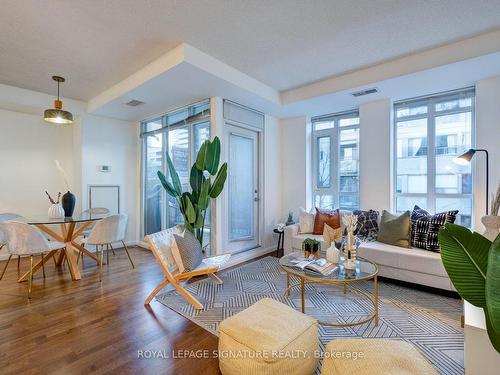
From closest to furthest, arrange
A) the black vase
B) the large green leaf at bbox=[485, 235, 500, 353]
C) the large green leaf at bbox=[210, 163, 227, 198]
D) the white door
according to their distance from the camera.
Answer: the large green leaf at bbox=[485, 235, 500, 353] → the large green leaf at bbox=[210, 163, 227, 198] → the black vase → the white door

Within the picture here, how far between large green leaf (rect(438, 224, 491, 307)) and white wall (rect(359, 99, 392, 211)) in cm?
304

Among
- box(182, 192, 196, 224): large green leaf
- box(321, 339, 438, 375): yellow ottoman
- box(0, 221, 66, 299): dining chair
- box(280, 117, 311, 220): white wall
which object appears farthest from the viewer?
Answer: box(280, 117, 311, 220): white wall

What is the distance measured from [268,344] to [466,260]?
1.09m

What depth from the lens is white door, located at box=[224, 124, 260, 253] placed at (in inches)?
162

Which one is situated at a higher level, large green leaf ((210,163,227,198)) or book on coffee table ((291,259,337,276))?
large green leaf ((210,163,227,198))

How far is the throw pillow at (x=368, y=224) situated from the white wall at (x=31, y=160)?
16.6 feet

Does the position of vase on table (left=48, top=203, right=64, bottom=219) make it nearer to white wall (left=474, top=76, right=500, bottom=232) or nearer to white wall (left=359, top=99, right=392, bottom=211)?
white wall (left=359, top=99, right=392, bottom=211)

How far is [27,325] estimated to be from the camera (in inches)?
89.0

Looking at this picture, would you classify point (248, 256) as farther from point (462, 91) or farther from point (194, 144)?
point (462, 91)

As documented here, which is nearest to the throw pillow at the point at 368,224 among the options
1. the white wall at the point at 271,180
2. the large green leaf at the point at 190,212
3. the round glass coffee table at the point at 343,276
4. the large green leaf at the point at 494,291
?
the round glass coffee table at the point at 343,276

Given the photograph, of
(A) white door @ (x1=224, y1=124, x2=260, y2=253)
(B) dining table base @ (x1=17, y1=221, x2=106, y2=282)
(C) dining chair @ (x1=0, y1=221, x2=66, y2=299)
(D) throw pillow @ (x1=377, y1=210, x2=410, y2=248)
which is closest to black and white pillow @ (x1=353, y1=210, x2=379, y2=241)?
(D) throw pillow @ (x1=377, y1=210, x2=410, y2=248)

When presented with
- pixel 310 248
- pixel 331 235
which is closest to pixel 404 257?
pixel 331 235

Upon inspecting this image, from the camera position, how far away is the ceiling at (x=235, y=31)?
222 cm

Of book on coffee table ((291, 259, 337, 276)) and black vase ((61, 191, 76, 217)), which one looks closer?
book on coffee table ((291, 259, 337, 276))
